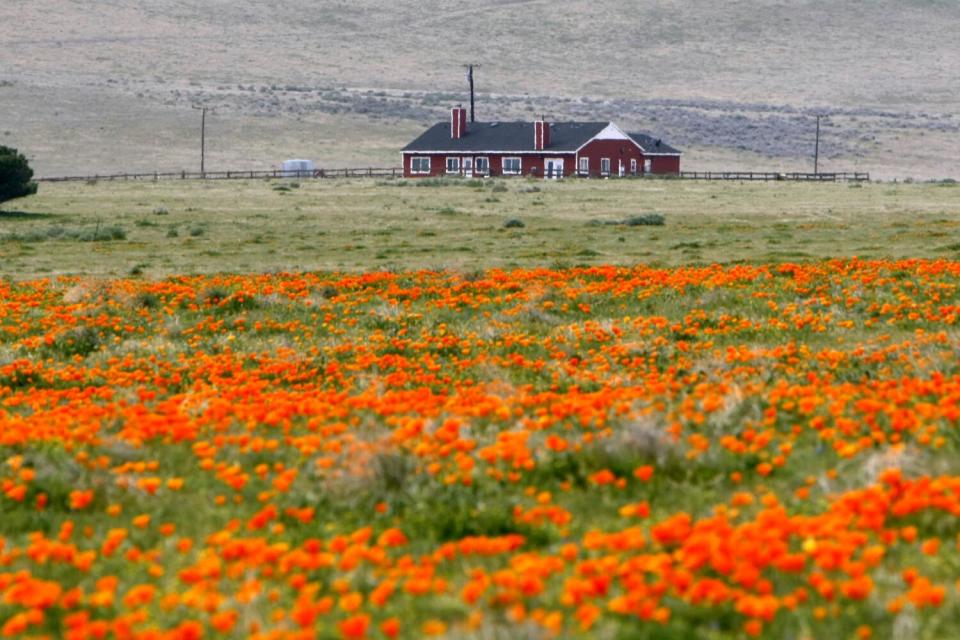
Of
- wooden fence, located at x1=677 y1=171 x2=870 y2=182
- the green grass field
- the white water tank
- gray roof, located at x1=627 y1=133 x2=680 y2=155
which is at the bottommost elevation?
the green grass field

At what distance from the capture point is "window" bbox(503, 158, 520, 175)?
108 meters

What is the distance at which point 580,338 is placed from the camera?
1414 centimetres

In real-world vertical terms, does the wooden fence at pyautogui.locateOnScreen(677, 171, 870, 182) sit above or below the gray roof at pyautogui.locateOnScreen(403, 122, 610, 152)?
below

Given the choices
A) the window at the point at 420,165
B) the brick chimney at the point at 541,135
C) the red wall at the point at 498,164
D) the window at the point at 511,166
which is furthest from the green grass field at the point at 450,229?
the window at the point at 420,165

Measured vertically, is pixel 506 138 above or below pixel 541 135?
below

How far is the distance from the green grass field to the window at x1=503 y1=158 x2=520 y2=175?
31.5 meters

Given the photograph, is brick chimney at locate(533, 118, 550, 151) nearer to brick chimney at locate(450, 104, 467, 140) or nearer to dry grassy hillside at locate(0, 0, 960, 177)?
brick chimney at locate(450, 104, 467, 140)

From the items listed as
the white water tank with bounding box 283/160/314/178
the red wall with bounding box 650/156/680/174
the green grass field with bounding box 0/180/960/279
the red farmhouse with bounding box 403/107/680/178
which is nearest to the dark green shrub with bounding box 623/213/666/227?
the green grass field with bounding box 0/180/960/279

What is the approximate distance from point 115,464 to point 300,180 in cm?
8610

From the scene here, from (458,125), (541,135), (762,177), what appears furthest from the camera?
(458,125)

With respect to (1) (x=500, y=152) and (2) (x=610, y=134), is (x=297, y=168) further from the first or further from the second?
(2) (x=610, y=134)

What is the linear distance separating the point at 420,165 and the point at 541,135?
41.6 ft

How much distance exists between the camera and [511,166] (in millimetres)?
108188

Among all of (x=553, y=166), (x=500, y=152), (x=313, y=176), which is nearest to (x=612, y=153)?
(x=553, y=166)
